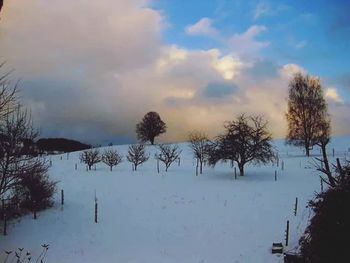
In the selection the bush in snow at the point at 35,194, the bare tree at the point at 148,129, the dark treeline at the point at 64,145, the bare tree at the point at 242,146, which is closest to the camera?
the bush in snow at the point at 35,194

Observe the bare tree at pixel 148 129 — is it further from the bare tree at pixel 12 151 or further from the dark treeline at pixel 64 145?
the bare tree at pixel 12 151

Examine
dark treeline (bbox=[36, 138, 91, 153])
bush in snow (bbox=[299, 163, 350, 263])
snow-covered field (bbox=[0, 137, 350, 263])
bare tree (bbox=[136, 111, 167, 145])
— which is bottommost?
snow-covered field (bbox=[0, 137, 350, 263])

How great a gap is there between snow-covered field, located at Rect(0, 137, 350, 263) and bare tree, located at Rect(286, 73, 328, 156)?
49.6 feet

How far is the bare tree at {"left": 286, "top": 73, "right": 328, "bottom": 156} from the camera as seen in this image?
66125 millimetres

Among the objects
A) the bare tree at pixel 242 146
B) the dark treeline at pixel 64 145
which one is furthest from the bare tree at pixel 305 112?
the dark treeline at pixel 64 145

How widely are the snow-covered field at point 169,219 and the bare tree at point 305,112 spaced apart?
15108mm

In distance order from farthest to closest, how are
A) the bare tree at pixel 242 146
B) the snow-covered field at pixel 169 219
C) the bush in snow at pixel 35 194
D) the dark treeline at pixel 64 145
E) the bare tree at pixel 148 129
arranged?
1. the dark treeline at pixel 64 145
2. the bare tree at pixel 148 129
3. the bare tree at pixel 242 146
4. the bush in snow at pixel 35 194
5. the snow-covered field at pixel 169 219

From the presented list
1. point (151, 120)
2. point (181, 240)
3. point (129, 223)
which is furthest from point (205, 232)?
point (151, 120)

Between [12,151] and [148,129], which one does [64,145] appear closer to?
[148,129]

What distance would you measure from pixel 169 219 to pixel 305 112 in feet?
134

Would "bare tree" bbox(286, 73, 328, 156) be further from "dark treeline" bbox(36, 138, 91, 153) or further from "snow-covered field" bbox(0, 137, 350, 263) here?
"dark treeline" bbox(36, 138, 91, 153)

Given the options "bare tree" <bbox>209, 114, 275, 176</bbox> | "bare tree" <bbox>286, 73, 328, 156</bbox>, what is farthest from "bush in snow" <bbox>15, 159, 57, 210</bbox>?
"bare tree" <bbox>286, 73, 328, 156</bbox>

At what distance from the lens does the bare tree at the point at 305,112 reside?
217ft

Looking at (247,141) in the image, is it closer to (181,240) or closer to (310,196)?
(310,196)
